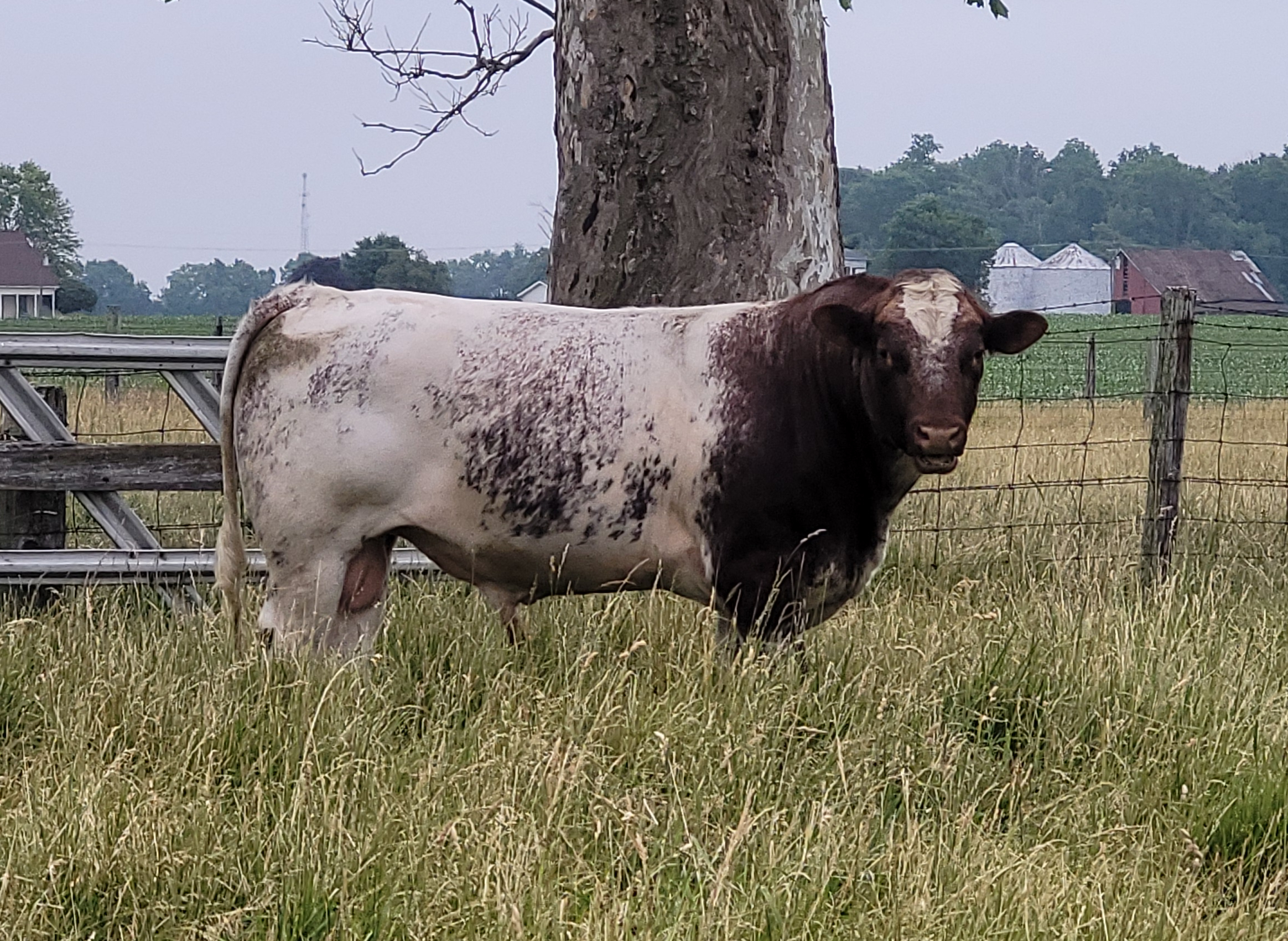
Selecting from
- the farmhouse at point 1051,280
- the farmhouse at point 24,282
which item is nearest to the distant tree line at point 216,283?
the farmhouse at point 24,282

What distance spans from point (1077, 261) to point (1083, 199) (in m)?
14.9

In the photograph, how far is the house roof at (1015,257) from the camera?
9769 cm

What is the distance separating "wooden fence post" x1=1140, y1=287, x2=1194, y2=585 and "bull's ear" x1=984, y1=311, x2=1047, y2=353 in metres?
2.66

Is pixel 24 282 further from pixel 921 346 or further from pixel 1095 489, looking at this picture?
pixel 921 346

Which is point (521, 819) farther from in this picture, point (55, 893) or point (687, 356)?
point (687, 356)

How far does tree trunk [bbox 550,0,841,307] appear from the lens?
6.62m

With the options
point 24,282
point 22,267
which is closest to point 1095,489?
point 24,282

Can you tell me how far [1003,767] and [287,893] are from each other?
2.13 m

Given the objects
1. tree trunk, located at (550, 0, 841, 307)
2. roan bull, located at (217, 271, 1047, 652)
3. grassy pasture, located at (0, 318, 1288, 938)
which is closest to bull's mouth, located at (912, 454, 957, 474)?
roan bull, located at (217, 271, 1047, 652)

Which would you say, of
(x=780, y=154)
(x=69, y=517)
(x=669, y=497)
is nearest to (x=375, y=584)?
(x=669, y=497)

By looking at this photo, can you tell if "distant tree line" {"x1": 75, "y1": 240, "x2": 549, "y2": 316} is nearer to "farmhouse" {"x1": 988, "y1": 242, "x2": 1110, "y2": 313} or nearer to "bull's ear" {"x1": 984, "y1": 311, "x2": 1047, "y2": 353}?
"farmhouse" {"x1": 988, "y1": 242, "x2": 1110, "y2": 313}

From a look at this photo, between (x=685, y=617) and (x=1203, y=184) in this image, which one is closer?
(x=685, y=617)

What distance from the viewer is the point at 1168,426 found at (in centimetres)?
751

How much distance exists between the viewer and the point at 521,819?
369 cm
